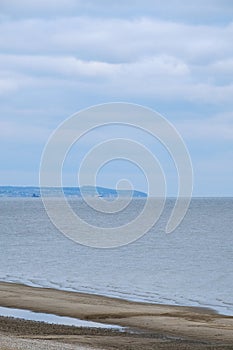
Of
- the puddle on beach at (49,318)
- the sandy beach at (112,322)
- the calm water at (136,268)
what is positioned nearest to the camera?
the sandy beach at (112,322)

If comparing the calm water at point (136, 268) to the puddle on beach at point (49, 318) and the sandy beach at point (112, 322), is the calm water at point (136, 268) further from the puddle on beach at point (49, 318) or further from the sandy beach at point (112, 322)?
the puddle on beach at point (49, 318)

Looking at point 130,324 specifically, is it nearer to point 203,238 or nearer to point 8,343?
point 8,343

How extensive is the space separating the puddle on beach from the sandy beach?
0.61 meters

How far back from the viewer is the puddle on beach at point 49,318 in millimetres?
30041

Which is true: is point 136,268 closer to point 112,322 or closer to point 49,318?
point 49,318

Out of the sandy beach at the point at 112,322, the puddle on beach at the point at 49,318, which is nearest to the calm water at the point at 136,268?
the sandy beach at the point at 112,322

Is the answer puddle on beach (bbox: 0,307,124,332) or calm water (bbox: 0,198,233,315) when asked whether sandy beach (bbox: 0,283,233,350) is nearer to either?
puddle on beach (bbox: 0,307,124,332)

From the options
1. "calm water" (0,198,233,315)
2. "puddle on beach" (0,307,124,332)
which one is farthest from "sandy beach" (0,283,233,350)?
"calm water" (0,198,233,315)

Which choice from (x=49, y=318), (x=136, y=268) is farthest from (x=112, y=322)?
(x=136, y=268)

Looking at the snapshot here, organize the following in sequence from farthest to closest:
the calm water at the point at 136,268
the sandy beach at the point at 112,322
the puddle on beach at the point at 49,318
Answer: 1. the calm water at the point at 136,268
2. the puddle on beach at the point at 49,318
3. the sandy beach at the point at 112,322

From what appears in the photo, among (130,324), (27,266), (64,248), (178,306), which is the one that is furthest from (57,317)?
(64,248)

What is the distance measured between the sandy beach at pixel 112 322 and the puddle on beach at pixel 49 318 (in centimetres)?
61

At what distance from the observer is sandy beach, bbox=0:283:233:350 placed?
79.6 feet

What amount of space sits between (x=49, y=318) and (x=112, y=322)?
272 centimetres
